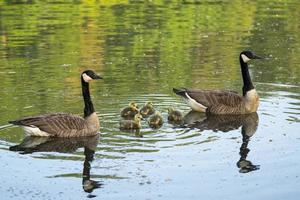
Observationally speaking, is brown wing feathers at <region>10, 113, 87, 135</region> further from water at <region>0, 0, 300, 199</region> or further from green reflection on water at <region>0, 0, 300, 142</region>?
green reflection on water at <region>0, 0, 300, 142</region>

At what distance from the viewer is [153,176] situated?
488 inches

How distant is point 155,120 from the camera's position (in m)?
15.9

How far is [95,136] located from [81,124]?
0.41 meters

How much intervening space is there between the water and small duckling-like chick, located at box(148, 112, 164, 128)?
0.56ft

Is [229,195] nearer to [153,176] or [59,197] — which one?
[153,176]

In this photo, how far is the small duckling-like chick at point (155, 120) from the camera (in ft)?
52.0

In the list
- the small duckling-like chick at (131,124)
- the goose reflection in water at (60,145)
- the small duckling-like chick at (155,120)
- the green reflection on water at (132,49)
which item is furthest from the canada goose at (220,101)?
the goose reflection in water at (60,145)

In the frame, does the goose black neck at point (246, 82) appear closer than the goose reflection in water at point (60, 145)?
No

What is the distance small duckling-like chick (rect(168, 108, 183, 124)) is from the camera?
53.8 ft

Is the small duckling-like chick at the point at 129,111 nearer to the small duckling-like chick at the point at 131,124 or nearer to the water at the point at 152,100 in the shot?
the water at the point at 152,100

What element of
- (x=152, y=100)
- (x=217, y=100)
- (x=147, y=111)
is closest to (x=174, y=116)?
(x=147, y=111)

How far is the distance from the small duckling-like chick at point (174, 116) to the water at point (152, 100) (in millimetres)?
304

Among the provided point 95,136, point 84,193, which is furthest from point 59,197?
point 95,136

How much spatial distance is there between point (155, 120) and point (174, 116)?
0.69 metres
